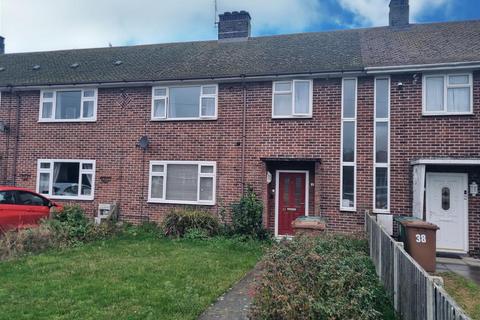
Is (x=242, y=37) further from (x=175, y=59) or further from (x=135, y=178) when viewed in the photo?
(x=135, y=178)

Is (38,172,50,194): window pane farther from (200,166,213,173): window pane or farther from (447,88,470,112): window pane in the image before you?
(447,88,470,112): window pane

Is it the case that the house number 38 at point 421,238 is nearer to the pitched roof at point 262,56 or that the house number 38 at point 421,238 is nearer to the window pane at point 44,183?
the pitched roof at point 262,56

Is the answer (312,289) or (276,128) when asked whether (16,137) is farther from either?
(312,289)

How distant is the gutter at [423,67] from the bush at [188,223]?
6402 mm

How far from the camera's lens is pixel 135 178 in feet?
39.2

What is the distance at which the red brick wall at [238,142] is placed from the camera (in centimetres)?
994

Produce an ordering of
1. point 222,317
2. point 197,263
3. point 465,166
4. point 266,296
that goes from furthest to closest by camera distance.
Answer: point 465,166 < point 197,263 < point 222,317 < point 266,296

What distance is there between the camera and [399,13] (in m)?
13.6

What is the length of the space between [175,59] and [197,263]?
355 inches

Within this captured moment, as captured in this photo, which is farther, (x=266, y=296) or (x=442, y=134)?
(x=442, y=134)

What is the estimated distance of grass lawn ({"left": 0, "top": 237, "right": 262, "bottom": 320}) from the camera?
16.0 ft

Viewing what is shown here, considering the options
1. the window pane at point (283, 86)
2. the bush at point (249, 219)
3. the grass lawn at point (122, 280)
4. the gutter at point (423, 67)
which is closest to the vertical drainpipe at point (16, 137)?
the grass lawn at point (122, 280)

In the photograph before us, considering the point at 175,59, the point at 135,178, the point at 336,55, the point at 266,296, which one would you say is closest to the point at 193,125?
the point at 135,178

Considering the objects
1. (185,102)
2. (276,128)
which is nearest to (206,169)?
(185,102)
